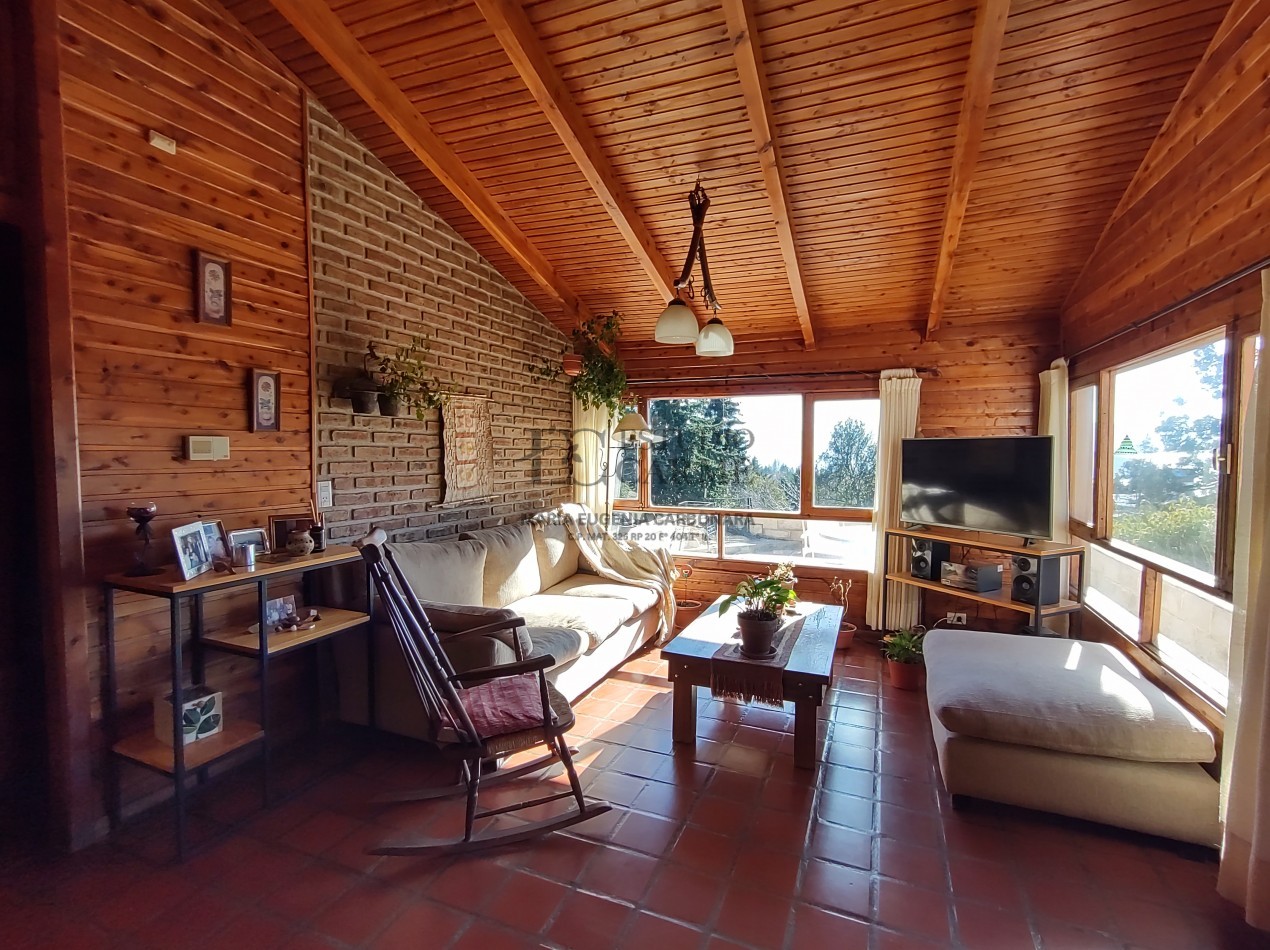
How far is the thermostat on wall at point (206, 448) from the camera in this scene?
93.8 inches

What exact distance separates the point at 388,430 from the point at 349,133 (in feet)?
5.14

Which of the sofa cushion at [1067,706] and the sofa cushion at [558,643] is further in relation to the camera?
the sofa cushion at [558,643]

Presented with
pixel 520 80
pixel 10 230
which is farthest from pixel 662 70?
pixel 10 230

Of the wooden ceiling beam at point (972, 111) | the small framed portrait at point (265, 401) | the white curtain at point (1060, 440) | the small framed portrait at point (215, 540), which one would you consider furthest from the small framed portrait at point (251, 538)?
the white curtain at point (1060, 440)

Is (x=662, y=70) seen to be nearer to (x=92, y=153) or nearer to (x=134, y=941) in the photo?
(x=92, y=153)

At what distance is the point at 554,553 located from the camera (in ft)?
14.1

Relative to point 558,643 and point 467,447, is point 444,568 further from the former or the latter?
point 467,447

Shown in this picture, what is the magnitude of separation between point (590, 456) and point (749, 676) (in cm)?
299

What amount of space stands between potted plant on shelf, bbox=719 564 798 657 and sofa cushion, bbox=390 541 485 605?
1.45m

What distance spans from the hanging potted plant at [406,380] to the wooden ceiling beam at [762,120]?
2158mm

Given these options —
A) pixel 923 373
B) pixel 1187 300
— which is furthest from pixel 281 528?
pixel 923 373

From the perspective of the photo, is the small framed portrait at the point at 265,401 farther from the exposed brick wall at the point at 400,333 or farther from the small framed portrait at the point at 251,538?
the small framed portrait at the point at 251,538

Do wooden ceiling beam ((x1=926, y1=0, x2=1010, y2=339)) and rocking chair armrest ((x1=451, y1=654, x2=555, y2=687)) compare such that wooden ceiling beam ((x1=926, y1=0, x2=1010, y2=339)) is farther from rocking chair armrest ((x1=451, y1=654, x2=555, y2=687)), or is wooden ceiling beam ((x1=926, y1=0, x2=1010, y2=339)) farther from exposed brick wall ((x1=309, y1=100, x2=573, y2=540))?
exposed brick wall ((x1=309, y1=100, x2=573, y2=540))

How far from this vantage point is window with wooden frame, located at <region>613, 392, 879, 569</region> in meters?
4.87
